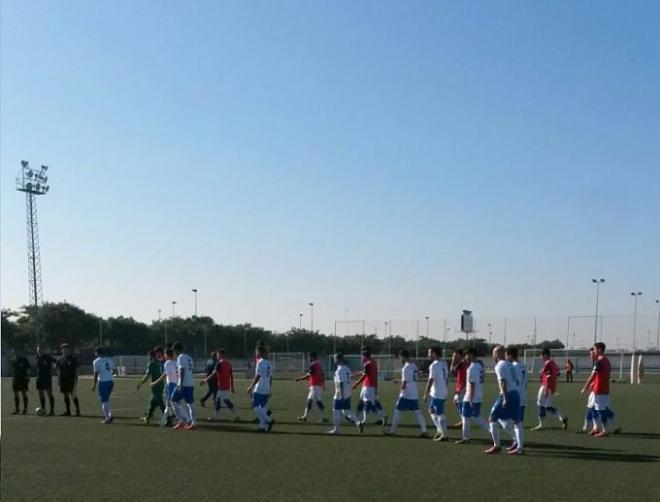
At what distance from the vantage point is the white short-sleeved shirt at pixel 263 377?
17.3m

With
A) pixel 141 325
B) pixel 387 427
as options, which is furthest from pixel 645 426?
pixel 141 325

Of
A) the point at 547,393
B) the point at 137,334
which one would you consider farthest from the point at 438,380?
the point at 137,334

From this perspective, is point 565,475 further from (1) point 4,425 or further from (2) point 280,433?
(1) point 4,425

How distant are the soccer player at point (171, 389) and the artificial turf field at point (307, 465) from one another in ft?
1.85

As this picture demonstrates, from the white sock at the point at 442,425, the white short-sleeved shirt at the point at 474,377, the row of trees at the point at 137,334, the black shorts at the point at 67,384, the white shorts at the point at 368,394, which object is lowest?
the row of trees at the point at 137,334

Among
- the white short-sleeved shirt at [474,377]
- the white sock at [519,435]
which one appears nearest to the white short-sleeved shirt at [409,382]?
the white short-sleeved shirt at [474,377]

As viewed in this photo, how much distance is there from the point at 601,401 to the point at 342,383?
5.75 m

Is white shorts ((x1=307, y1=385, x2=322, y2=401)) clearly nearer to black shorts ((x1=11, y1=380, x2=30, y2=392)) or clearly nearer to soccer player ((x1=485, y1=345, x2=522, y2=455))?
soccer player ((x1=485, y1=345, x2=522, y2=455))

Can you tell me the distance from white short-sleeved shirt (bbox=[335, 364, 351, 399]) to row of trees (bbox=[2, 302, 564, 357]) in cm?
7565

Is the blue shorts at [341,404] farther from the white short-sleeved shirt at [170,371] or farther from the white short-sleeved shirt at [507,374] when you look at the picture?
the white short-sleeved shirt at [507,374]

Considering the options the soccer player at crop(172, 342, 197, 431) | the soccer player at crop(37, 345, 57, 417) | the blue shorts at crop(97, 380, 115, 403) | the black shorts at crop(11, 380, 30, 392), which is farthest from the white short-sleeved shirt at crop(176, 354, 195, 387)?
the black shorts at crop(11, 380, 30, 392)

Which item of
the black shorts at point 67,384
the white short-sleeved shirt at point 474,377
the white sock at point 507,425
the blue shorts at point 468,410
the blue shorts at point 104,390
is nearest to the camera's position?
the white sock at point 507,425

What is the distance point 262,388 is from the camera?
17.3 metres

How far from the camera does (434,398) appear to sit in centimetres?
1576
